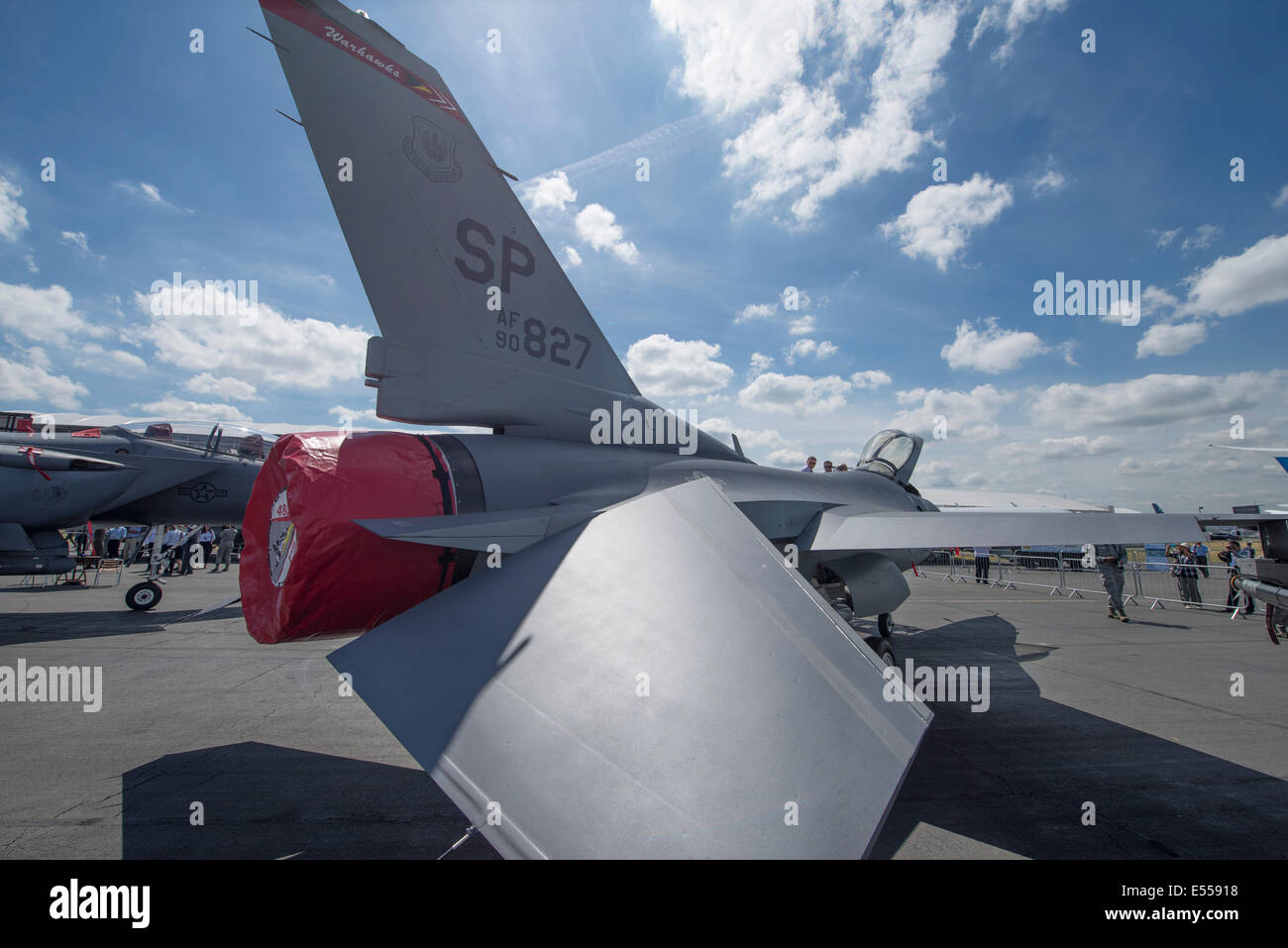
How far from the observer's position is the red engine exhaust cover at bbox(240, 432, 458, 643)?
96.7 inches

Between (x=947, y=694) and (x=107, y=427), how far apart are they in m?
13.9

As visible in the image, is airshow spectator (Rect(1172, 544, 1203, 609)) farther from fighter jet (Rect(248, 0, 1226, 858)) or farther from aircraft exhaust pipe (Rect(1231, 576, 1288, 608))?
fighter jet (Rect(248, 0, 1226, 858))

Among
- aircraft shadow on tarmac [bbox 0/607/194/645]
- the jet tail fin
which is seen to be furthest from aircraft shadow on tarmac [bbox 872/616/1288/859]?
aircraft shadow on tarmac [bbox 0/607/194/645]

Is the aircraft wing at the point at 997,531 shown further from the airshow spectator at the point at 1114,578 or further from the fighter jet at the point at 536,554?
the airshow spectator at the point at 1114,578

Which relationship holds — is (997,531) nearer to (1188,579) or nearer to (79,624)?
(79,624)

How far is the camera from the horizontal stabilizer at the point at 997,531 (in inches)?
141

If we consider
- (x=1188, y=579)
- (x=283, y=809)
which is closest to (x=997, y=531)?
(x=283, y=809)

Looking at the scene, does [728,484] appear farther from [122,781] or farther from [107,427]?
[107,427]

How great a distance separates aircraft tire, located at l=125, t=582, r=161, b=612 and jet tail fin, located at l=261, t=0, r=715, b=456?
35.1 feet

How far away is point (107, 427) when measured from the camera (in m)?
9.98

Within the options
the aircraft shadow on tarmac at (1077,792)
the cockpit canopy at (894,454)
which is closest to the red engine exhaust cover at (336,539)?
the aircraft shadow on tarmac at (1077,792)

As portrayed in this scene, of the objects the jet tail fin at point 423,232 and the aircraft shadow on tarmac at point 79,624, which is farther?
the aircraft shadow on tarmac at point 79,624

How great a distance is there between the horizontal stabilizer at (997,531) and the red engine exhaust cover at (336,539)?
2.96 metres
